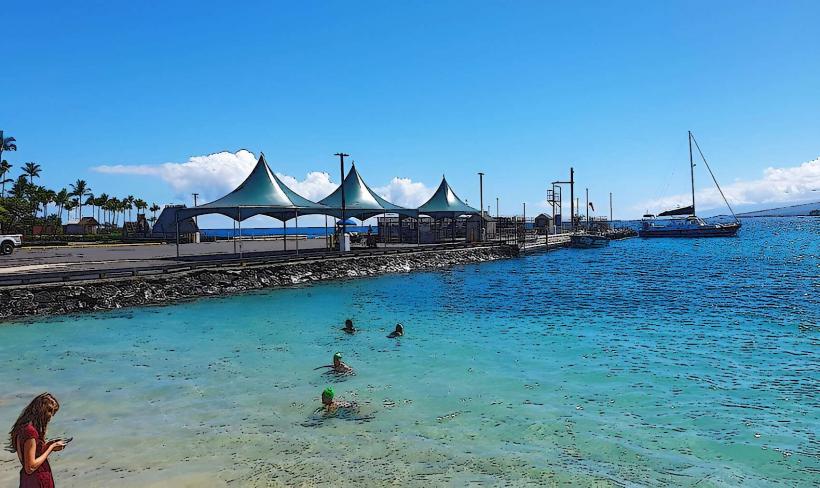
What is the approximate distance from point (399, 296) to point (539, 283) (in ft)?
36.5

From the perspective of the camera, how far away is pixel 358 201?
43.5 meters

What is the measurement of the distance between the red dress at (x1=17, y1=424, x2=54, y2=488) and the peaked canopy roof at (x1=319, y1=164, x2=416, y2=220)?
35.4m

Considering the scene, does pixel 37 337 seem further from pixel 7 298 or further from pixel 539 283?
pixel 539 283

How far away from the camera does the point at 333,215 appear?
40406 mm

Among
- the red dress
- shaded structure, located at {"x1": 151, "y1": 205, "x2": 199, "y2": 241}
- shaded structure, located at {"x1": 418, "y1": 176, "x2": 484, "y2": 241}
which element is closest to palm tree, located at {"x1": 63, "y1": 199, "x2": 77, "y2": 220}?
shaded structure, located at {"x1": 151, "y1": 205, "x2": 199, "y2": 241}

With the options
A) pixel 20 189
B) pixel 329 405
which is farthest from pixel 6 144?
pixel 329 405

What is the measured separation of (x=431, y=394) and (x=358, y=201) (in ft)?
108

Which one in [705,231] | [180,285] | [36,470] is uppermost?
[705,231]

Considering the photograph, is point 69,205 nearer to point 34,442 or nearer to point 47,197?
point 47,197

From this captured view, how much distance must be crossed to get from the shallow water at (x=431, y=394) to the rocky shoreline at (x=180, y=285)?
181cm

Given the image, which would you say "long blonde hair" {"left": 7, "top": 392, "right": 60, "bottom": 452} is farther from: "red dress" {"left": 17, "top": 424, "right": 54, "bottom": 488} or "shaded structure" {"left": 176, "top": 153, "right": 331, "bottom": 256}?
"shaded structure" {"left": 176, "top": 153, "right": 331, "bottom": 256}

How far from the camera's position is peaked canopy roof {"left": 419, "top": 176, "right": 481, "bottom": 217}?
173 feet

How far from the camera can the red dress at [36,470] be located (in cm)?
469

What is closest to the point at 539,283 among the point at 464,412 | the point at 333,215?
the point at 333,215
